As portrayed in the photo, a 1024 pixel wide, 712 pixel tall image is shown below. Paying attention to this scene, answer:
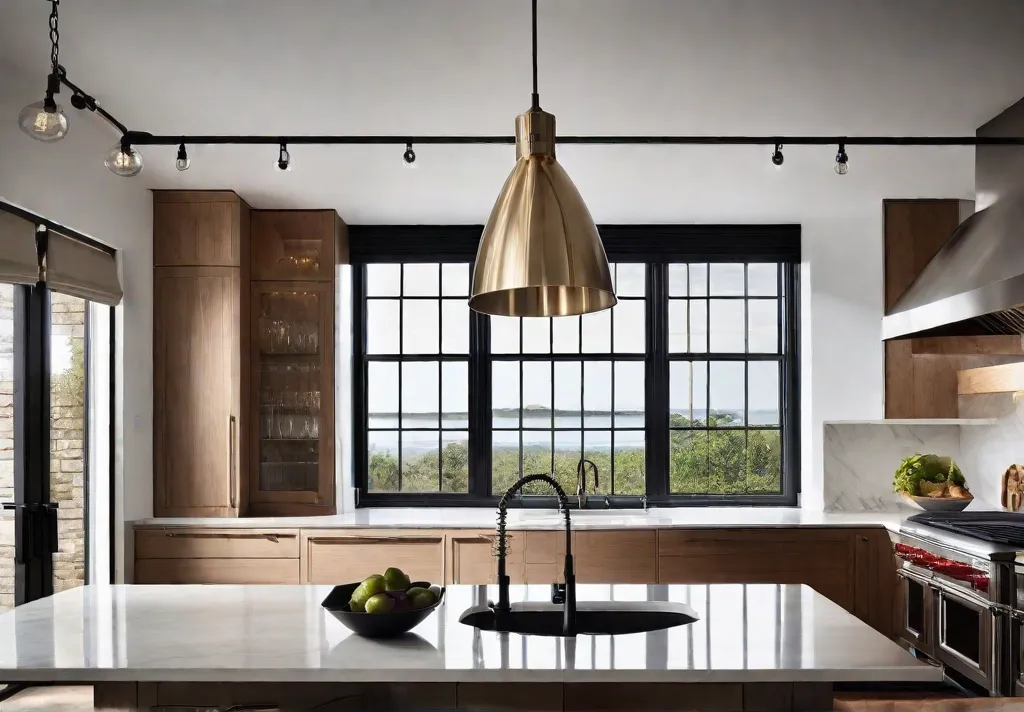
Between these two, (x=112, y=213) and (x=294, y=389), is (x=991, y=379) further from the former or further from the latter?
(x=112, y=213)

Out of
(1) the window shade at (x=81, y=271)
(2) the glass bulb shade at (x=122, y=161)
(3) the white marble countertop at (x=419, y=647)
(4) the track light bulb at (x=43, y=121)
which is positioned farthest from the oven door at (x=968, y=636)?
(1) the window shade at (x=81, y=271)

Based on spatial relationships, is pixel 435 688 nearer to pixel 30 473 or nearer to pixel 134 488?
pixel 30 473

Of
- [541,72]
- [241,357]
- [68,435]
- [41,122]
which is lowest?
[68,435]

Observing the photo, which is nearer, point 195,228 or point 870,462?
point 195,228

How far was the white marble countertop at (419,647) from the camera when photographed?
1.88 metres

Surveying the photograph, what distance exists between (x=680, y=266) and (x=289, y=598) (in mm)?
3384

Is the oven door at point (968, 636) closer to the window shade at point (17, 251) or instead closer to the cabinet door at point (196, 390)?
the cabinet door at point (196, 390)

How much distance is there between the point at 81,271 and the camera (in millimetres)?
3680

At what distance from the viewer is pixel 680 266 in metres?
5.21

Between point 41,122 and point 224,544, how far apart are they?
2.87 m

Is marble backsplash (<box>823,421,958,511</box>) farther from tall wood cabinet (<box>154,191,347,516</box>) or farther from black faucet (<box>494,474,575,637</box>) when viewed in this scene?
black faucet (<box>494,474,575,637</box>)

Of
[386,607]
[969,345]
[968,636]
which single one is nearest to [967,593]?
[968,636]

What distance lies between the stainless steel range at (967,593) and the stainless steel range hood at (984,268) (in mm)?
876

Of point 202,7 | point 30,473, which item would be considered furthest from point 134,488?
point 202,7
